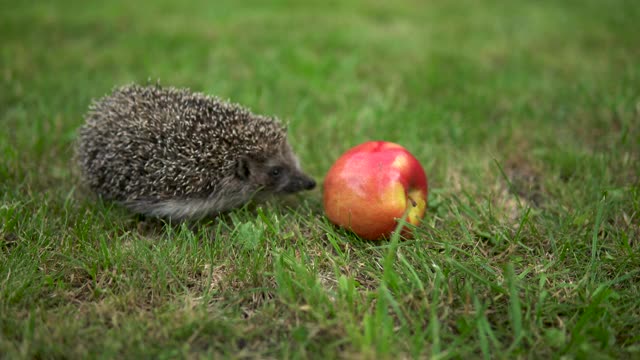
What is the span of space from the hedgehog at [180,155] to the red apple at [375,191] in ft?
2.66

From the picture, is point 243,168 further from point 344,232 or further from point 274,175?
point 344,232

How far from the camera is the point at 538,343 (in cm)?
270

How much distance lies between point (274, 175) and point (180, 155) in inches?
35.7

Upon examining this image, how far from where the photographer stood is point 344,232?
371cm

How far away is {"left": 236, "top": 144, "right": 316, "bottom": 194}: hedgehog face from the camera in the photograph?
176 inches

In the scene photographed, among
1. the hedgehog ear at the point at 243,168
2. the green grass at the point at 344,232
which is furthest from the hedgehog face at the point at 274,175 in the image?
the green grass at the point at 344,232

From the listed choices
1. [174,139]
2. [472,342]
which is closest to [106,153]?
[174,139]

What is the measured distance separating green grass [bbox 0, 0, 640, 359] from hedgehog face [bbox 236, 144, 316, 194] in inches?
8.1

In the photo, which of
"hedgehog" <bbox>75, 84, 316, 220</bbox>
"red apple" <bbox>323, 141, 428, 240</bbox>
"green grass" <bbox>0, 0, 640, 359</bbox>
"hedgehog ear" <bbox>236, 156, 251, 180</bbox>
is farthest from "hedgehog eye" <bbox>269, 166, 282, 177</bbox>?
"red apple" <bbox>323, 141, 428, 240</bbox>

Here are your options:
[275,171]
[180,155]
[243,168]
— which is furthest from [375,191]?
[180,155]

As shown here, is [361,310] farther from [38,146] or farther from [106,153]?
[38,146]

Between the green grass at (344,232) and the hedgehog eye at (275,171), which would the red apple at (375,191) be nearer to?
the green grass at (344,232)

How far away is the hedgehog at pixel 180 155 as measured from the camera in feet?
13.4

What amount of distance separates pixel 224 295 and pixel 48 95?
450 centimetres
